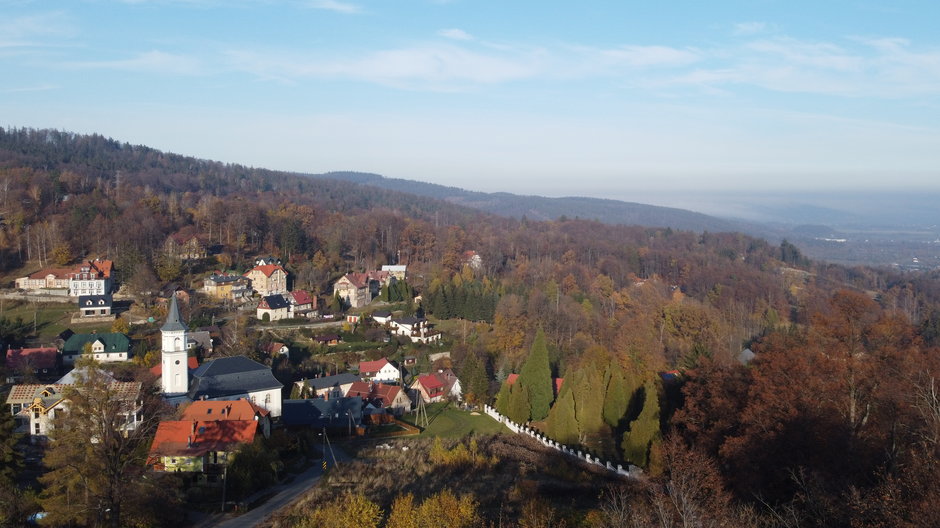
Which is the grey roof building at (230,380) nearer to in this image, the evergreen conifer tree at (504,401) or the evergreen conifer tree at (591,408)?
the evergreen conifer tree at (504,401)

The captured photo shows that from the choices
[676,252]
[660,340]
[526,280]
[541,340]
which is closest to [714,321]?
[660,340]

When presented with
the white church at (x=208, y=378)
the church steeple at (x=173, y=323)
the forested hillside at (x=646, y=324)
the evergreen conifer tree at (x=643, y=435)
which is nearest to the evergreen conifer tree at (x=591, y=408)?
the forested hillside at (x=646, y=324)

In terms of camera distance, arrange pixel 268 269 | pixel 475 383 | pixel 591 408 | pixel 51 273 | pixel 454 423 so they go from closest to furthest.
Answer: pixel 591 408 < pixel 454 423 < pixel 475 383 < pixel 51 273 < pixel 268 269

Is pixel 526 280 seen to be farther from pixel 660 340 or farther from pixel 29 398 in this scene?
pixel 29 398

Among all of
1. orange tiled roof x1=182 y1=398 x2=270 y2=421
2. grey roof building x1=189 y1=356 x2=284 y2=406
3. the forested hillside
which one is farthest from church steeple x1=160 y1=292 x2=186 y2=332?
the forested hillside

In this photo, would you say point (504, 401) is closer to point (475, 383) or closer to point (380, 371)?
point (475, 383)

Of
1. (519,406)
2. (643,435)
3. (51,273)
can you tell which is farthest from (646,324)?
(51,273)
